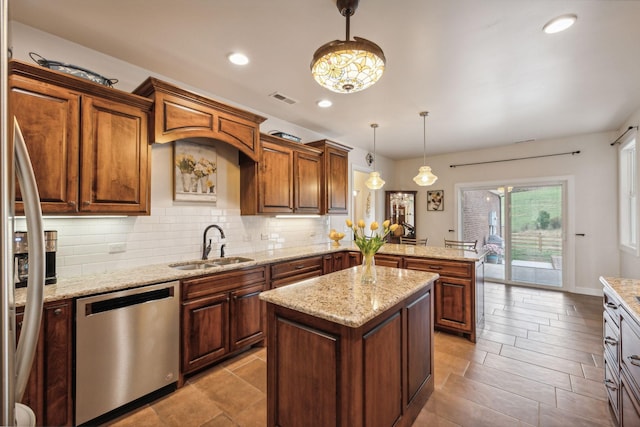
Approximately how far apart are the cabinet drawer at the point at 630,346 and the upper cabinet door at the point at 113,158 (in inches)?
128

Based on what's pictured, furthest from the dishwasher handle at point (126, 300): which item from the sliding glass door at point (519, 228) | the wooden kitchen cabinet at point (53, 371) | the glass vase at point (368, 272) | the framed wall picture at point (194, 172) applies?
the sliding glass door at point (519, 228)

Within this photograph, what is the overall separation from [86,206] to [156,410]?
1.58m

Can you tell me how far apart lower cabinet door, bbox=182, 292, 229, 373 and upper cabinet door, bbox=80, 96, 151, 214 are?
95cm

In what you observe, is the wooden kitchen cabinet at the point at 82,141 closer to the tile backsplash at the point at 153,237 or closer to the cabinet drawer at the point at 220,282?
the tile backsplash at the point at 153,237

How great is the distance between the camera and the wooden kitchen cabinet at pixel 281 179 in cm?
338

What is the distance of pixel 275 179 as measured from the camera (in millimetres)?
3564

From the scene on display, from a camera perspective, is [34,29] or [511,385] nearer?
[34,29]

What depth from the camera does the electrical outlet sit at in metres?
2.43

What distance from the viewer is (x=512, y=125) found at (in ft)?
14.3

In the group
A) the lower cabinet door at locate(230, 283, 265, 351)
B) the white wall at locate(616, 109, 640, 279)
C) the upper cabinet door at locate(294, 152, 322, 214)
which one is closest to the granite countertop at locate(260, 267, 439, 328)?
the lower cabinet door at locate(230, 283, 265, 351)

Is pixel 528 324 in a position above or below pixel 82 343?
below

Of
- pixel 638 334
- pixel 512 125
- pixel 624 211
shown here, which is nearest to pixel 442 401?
pixel 638 334

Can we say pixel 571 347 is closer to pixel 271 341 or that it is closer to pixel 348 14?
pixel 271 341

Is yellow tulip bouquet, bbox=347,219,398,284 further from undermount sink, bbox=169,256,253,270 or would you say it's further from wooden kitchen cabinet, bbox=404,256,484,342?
wooden kitchen cabinet, bbox=404,256,484,342
